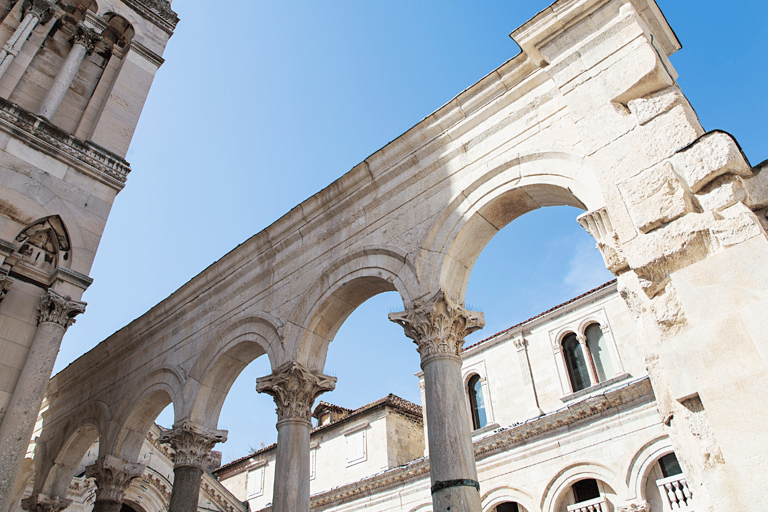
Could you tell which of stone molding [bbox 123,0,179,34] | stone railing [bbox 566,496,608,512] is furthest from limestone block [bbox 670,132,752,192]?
stone railing [bbox 566,496,608,512]

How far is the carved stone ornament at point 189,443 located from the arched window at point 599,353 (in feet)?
38.3

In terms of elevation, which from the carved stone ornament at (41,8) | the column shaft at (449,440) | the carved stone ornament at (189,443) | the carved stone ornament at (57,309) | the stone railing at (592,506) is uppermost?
the carved stone ornament at (41,8)

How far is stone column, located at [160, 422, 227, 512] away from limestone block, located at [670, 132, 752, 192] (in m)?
7.86

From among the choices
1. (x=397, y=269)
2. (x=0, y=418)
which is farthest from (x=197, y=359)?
(x=397, y=269)

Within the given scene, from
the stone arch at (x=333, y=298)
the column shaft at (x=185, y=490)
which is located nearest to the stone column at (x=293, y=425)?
the stone arch at (x=333, y=298)

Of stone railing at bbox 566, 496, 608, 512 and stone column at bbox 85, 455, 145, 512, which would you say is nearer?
stone column at bbox 85, 455, 145, 512

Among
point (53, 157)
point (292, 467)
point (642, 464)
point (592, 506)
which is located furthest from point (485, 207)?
point (592, 506)

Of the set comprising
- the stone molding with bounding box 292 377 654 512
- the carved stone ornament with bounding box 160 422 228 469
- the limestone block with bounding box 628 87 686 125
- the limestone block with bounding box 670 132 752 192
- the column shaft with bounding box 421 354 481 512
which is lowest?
the column shaft with bounding box 421 354 481 512

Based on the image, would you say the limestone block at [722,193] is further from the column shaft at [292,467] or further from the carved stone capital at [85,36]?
the carved stone capital at [85,36]

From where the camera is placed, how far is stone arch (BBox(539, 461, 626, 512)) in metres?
14.2

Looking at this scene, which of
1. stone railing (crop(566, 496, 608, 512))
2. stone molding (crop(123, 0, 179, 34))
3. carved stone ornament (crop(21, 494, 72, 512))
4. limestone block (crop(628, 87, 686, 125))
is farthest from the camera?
stone railing (crop(566, 496, 608, 512))

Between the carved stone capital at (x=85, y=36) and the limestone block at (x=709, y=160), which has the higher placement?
the carved stone capital at (x=85, y=36)

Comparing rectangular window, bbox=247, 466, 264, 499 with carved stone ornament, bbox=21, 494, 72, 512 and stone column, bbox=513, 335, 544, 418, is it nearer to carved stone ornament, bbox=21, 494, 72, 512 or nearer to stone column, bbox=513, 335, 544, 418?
stone column, bbox=513, 335, 544, 418

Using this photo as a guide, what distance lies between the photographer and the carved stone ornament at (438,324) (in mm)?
6508
